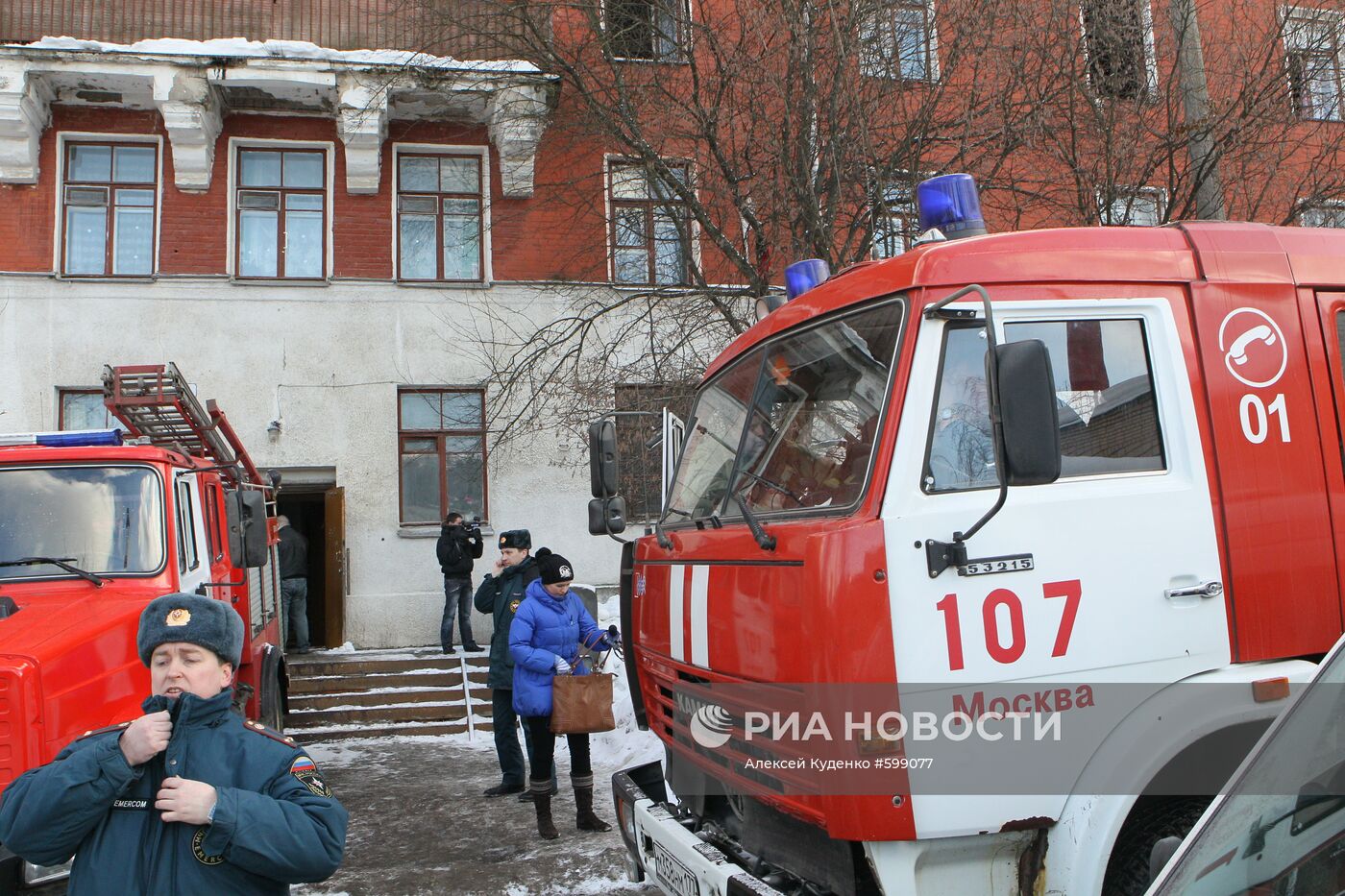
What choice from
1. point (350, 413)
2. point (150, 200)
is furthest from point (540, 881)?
point (150, 200)

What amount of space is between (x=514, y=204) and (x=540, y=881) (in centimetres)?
1053

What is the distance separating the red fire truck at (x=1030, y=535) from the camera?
3000 millimetres

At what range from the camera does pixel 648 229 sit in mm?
10969

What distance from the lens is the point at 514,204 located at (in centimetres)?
1432

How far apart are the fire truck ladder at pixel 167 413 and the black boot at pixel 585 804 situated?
9.88 ft

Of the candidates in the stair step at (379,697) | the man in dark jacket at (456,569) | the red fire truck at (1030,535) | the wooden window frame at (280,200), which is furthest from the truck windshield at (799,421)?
the wooden window frame at (280,200)

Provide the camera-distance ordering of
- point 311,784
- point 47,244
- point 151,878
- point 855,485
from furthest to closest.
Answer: point 47,244 → point 855,485 → point 311,784 → point 151,878

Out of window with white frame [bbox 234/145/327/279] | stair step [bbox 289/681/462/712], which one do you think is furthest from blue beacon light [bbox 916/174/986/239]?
window with white frame [bbox 234/145/327/279]

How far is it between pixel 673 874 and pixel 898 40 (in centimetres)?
753

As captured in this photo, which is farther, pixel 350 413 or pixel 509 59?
pixel 350 413

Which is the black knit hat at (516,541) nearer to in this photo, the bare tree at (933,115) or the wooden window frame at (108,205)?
the bare tree at (933,115)

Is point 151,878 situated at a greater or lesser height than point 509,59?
lesser

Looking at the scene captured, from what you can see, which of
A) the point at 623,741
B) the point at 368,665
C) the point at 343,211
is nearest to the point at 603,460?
the point at 623,741

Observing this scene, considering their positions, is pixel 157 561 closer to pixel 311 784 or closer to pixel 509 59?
pixel 311 784
